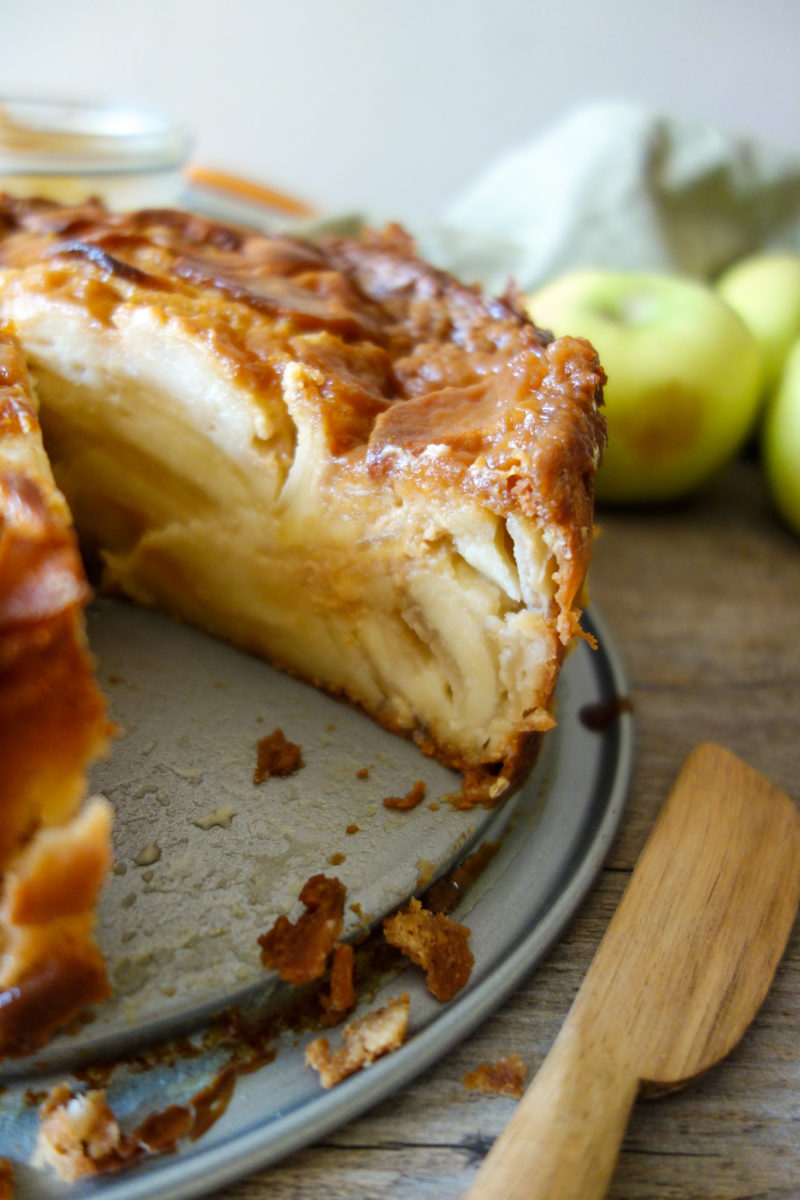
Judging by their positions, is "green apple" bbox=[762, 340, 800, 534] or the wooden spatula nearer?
the wooden spatula

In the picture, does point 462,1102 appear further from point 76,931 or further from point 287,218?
point 287,218

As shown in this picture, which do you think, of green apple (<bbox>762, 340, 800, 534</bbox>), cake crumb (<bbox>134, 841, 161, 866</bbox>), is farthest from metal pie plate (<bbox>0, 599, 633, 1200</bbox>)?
green apple (<bbox>762, 340, 800, 534</bbox>)

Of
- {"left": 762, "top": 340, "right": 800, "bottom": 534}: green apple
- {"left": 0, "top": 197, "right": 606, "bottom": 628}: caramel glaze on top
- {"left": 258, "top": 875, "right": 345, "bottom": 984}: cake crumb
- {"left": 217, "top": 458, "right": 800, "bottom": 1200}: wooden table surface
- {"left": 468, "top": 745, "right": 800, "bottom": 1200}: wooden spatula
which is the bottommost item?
{"left": 217, "top": 458, "right": 800, "bottom": 1200}: wooden table surface

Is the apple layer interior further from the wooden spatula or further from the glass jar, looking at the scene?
the glass jar

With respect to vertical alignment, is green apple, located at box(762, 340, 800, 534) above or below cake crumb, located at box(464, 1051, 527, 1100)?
above

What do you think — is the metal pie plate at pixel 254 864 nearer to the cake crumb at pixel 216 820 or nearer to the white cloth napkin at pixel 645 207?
the cake crumb at pixel 216 820

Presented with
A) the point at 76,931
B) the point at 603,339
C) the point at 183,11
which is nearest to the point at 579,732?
the point at 76,931

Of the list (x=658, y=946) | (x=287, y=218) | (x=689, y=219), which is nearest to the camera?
(x=658, y=946)

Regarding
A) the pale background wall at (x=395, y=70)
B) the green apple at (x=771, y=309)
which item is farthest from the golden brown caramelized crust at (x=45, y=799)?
the pale background wall at (x=395, y=70)
